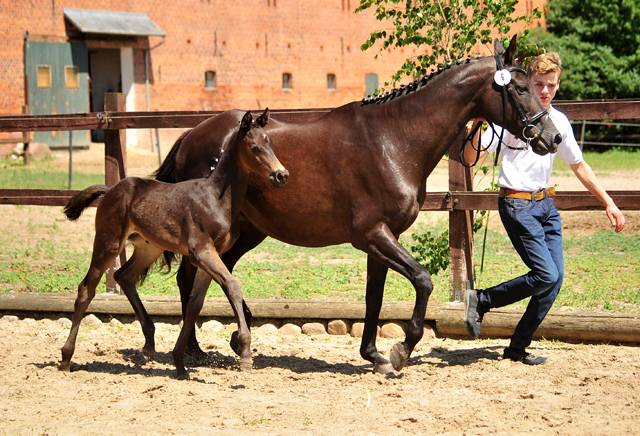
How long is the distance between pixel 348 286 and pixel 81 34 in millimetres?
21139

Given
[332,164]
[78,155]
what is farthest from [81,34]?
[332,164]

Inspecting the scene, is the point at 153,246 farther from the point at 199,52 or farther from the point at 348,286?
the point at 199,52

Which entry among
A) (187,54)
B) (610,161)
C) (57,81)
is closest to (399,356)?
(610,161)

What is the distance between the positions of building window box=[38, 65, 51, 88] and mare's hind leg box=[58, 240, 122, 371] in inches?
853

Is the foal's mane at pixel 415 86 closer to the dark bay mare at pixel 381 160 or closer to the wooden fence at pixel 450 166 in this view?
the dark bay mare at pixel 381 160

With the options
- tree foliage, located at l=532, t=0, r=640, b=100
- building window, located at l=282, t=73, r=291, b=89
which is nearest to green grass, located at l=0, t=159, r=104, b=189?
building window, located at l=282, t=73, r=291, b=89

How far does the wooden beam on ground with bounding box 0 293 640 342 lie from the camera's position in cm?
556

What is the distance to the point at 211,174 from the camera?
500cm

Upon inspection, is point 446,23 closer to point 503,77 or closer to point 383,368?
point 503,77

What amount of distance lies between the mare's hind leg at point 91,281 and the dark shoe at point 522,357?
2941 mm

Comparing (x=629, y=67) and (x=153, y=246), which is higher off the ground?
(x=629, y=67)

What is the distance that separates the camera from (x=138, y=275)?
5434 millimetres

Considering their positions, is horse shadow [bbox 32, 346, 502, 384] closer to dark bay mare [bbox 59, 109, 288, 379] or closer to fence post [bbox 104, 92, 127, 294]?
dark bay mare [bbox 59, 109, 288, 379]

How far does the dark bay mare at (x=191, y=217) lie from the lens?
4727mm
